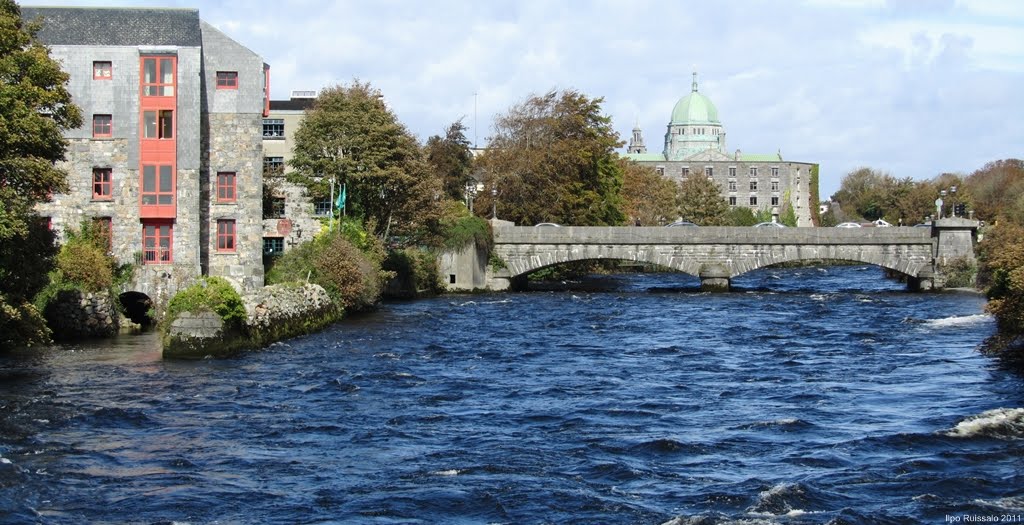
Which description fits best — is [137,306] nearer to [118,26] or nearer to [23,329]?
[118,26]

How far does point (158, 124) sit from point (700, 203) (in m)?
90.8

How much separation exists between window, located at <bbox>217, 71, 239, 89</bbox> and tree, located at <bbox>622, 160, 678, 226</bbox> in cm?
6434

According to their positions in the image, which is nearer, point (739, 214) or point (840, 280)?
point (840, 280)

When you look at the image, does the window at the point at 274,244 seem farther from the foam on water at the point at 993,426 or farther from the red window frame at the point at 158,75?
the foam on water at the point at 993,426

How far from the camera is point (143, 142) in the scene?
1880 inches

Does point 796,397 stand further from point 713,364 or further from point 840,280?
point 840,280

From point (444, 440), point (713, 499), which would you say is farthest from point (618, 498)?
point (444, 440)

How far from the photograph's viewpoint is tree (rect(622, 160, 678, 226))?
11919 cm

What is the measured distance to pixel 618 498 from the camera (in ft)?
65.3

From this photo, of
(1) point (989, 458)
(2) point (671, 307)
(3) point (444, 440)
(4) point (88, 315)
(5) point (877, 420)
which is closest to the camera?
(1) point (989, 458)

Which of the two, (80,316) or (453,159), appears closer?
(80,316)

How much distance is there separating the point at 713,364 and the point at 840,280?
5606 cm

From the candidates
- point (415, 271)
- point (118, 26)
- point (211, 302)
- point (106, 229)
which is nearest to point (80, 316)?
point (106, 229)

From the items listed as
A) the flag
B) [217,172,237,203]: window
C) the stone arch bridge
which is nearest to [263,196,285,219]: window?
the flag
